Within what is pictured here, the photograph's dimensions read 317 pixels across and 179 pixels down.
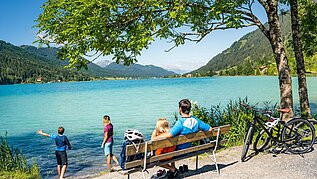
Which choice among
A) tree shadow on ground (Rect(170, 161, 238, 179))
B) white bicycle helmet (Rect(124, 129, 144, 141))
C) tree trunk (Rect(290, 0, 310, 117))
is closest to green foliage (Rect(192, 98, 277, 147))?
tree trunk (Rect(290, 0, 310, 117))

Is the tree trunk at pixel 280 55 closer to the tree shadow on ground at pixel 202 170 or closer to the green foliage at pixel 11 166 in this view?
the tree shadow on ground at pixel 202 170

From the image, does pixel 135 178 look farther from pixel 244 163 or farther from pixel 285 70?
pixel 285 70

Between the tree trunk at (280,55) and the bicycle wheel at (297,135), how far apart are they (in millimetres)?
2149

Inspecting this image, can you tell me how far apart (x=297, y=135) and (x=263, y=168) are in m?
1.45

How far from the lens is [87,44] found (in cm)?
887

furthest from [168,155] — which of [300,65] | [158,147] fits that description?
→ [300,65]

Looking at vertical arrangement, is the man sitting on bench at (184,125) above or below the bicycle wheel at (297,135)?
above

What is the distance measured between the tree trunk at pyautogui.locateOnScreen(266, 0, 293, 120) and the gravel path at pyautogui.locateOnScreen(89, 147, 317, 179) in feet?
8.34

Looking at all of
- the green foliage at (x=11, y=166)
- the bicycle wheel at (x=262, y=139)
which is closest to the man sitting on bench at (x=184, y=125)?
the bicycle wheel at (x=262, y=139)

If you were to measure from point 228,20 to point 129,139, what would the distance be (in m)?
4.14

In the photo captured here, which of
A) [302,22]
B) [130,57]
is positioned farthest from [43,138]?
[302,22]

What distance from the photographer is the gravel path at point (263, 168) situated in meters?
7.20

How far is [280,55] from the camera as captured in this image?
1062 cm

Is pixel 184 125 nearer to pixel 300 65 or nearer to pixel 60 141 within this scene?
pixel 60 141
